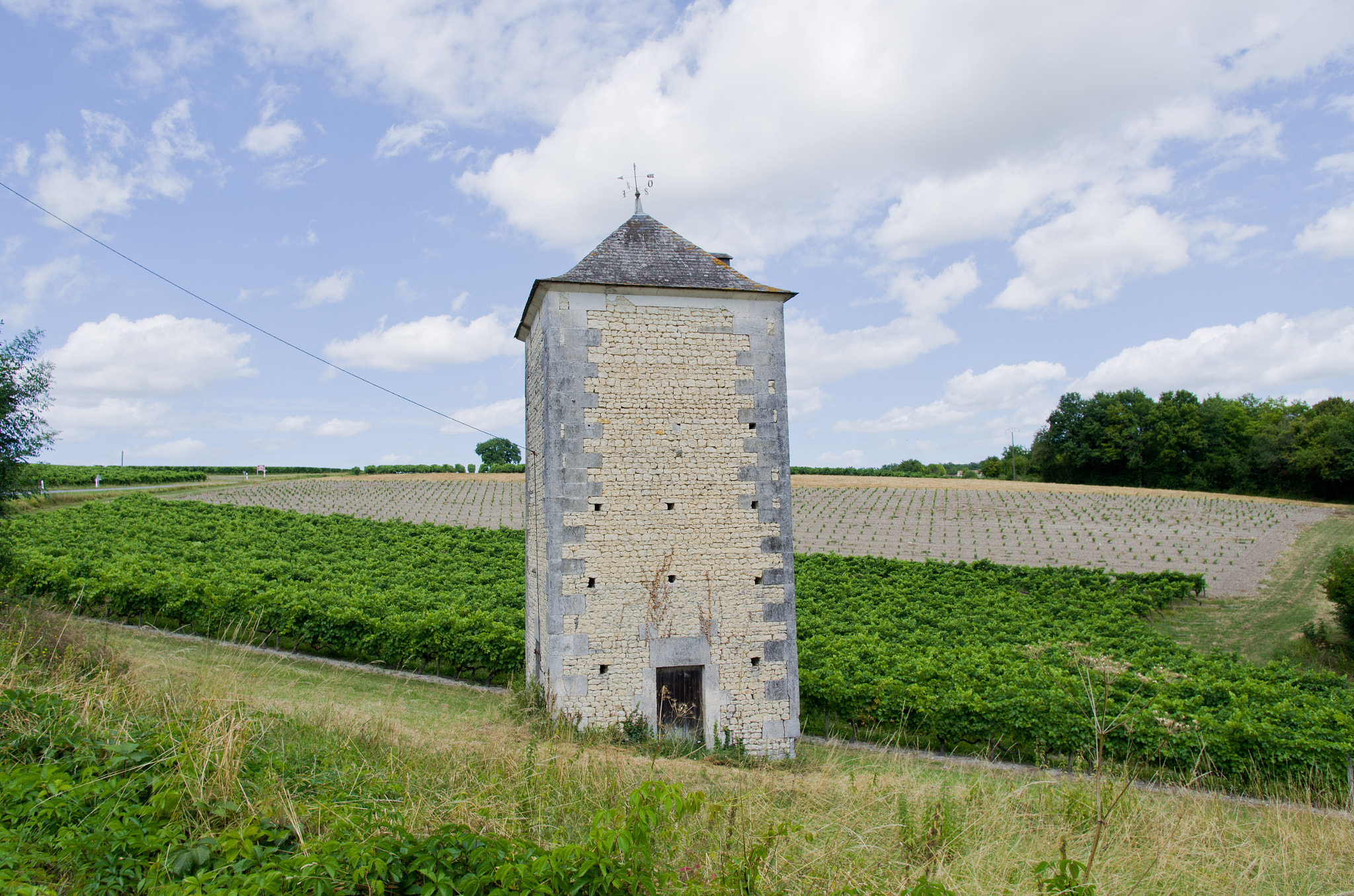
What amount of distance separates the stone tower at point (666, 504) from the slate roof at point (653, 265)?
52mm

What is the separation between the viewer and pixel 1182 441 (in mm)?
65438

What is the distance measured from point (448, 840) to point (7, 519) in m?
17.3

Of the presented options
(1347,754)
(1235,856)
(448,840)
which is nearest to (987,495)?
(1347,754)

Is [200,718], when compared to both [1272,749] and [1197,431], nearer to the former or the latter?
[1272,749]

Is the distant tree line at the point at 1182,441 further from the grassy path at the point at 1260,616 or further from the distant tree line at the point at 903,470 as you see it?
the grassy path at the point at 1260,616

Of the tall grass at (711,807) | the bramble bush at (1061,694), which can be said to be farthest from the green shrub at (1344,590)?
the tall grass at (711,807)

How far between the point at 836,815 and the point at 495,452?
263ft

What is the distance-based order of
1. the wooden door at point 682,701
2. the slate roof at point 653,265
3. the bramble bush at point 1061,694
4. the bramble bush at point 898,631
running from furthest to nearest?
the bramble bush at point 898,631, the bramble bush at point 1061,694, the slate roof at point 653,265, the wooden door at point 682,701

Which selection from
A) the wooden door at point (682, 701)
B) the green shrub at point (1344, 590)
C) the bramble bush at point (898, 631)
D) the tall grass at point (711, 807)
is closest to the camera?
the tall grass at point (711, 807)

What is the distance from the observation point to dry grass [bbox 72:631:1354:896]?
14.5 feet

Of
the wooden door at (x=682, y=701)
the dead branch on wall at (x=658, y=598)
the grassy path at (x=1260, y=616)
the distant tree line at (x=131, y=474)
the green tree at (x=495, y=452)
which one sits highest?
the green tree at (x=495, y=452)

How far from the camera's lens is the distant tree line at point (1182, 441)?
58406 millimetres

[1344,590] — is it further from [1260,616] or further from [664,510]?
[664,510]

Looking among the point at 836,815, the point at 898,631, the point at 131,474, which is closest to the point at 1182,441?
the point at 898,631
